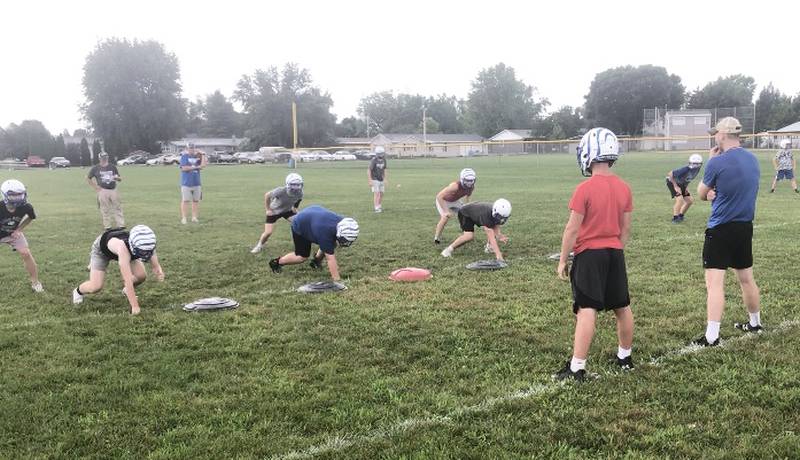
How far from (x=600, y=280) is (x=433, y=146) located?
55.1 m

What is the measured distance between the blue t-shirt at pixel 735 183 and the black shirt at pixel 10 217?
7.73 metres

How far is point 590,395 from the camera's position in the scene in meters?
4.23

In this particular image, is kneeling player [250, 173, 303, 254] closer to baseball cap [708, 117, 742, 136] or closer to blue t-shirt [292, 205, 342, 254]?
blue t-shirt [292, 205, 342, 254]

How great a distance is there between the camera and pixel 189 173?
13703mm

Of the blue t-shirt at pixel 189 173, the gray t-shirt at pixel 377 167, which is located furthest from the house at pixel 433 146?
the blue t-shirt at pixel 189 173

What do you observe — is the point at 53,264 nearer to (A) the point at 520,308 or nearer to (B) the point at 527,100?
(A) the point at 520,308

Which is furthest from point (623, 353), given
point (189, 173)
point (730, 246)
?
point (189, 173)

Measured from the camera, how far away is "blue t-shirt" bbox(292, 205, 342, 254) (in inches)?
294

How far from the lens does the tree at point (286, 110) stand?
299 ft

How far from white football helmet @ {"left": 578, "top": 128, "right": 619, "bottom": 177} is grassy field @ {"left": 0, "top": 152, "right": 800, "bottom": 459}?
5.23 ft

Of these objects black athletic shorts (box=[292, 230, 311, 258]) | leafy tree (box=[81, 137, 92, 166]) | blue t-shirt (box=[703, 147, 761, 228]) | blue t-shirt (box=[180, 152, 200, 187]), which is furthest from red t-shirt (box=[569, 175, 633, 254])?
leafy tree (box=[81, 137, 92, 166])

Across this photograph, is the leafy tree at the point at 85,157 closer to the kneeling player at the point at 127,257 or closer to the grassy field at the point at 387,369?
the grassy field at the point at 387,369

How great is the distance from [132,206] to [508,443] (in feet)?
57.4

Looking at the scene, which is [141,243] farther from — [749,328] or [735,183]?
[749,328]
